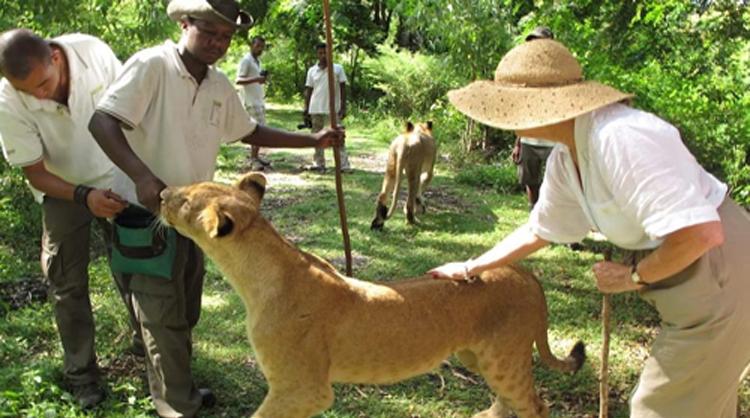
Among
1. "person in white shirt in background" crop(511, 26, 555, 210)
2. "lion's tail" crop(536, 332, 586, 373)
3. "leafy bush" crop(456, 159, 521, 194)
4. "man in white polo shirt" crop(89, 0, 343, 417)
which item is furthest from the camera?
"leafy bush" crop(456, 159, 521, 194)

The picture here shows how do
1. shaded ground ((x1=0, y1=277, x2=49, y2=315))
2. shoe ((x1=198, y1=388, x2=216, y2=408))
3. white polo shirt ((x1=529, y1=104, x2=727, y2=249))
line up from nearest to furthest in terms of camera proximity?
white polo shirt ((x1=529, y1=104, x2=727, y2=249)), shoe ((x1=198, y1=388, x2=216, y2=408)), shaded ground ((x1=0, y1=277, x2=49, y2=315))

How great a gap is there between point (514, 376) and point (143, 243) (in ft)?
7.47

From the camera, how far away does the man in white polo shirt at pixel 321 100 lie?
12.6m

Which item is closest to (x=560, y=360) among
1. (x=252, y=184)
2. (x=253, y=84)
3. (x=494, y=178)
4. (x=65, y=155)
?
(x=252, y=184)

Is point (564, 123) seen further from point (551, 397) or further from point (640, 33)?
point (640, 33)

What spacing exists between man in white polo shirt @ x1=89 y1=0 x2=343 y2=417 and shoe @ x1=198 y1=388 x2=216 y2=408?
20 cm

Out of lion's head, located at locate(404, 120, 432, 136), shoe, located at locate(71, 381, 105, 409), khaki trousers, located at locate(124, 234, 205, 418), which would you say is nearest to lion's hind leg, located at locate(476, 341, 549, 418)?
khaki trousers, located at locate(124, 234, 205, 418)

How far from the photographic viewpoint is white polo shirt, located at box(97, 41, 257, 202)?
362 centimetres

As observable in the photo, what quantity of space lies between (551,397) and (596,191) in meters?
2.48

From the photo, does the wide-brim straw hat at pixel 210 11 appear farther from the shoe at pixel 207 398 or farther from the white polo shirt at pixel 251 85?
the white polo shirt at pixel 251 85

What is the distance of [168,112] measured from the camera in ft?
12.4

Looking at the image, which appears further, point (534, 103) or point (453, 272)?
point (453, 272)

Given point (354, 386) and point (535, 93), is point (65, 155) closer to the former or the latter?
point (354, 386)

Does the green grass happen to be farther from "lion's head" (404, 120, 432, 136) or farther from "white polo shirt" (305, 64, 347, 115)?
"white polo shirt" (305, 64, 347, 115)
